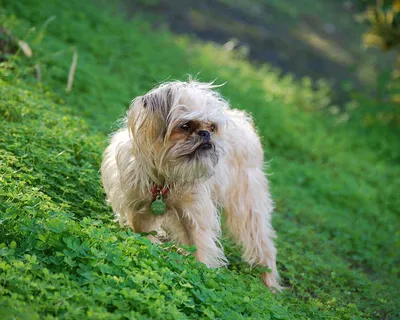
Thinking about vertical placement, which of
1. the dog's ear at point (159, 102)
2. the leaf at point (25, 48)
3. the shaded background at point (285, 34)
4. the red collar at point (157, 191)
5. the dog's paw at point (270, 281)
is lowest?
the shaded background at point (285, 34)

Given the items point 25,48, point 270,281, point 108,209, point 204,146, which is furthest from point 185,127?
point 25,48

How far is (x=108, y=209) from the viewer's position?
201 inches

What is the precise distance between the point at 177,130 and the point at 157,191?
1.68 feet

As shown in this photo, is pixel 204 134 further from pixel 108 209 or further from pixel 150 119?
pixel 108 209

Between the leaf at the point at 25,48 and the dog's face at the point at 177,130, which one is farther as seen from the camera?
the leaf at the point at 25,48

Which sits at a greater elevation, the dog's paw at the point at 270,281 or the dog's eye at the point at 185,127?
the dog's eye at the point at 185,127

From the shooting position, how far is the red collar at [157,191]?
180 inches

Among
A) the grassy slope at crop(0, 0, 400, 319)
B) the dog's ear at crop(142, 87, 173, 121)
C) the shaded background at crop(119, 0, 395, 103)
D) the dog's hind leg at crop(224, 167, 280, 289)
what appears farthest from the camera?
the shaded background at crop(119, 0, 395, 103)

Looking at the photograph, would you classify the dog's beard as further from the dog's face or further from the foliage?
the foliage

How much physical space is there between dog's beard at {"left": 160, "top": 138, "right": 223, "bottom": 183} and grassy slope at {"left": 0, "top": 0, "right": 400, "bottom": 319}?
0.55 metres

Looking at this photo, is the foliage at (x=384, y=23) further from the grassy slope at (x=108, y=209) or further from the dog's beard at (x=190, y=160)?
the dog's beard at (x=190, y=160)

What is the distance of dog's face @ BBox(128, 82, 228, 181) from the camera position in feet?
14.1

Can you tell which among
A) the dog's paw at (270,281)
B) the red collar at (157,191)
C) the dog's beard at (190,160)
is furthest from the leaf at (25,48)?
the dog's paw at (270,281)

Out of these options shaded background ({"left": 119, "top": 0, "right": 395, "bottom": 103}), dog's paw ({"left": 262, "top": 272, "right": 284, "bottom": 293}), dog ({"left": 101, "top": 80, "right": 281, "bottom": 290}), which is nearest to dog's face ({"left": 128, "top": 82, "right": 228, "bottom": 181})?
dog ({"left": 101, "top": 80, "right": 281, "bottom": 290})
